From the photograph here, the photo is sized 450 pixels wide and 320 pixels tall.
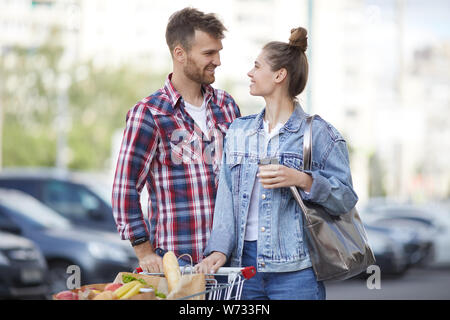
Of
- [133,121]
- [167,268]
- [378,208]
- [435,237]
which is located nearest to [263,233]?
[167,268]

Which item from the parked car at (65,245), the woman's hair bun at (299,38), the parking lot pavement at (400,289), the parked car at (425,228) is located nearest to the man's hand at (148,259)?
the woman's hair bun at (299,38)

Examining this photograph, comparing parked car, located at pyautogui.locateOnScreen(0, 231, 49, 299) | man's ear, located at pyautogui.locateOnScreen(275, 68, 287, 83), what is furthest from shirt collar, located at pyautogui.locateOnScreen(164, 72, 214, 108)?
parked car, located at pyautogui.locateOnScreen(0, 231, 49, 299)

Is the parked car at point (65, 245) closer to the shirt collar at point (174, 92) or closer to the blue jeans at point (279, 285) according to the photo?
the shirt collar at point (174, 92)

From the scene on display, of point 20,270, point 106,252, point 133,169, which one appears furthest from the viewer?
point 106,252

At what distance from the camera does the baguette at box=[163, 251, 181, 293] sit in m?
3.27

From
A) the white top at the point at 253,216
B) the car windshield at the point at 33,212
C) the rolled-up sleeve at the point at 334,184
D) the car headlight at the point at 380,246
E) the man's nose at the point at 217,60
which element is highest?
the man's nose at the point at 217,60

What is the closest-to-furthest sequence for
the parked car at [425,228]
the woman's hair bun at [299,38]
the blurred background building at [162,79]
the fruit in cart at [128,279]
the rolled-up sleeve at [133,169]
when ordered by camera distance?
the fruit in cart at [128,279] < the woman's hair bun at [299,38] < the rolled-up sleeve at [133,169] < the parked car at [425,228] < the blurred background building at [162,79]

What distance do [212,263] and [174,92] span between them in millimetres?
907

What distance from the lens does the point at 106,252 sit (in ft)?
36.6

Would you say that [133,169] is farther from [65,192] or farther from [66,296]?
[65,192]

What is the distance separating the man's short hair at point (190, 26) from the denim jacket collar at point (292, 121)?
1.65 feet

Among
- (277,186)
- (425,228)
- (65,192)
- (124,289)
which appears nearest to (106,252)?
(65,192)

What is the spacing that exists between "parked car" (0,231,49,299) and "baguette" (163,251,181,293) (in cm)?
687

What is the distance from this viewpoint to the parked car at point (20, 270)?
9883 millimetres
